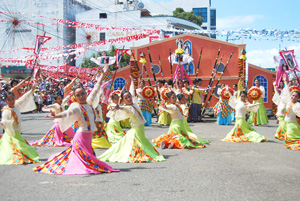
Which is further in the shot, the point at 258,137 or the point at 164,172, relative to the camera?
the point at 258,137

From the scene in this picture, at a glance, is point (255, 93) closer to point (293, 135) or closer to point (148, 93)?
point (148, 93)

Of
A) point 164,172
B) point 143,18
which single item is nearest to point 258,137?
point 164,172

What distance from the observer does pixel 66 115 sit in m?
5.83

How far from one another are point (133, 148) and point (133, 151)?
0.19ft

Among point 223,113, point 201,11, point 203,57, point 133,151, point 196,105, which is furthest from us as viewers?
point 201,11

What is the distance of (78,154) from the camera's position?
5.88m

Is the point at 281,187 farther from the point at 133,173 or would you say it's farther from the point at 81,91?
the point at 81,91

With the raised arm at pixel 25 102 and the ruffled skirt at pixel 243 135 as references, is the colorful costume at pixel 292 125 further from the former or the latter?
the raised arm at pixel 25 102

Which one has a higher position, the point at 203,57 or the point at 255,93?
the point at 203,57

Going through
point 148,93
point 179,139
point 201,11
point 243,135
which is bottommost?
point 243,135

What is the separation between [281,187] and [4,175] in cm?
418

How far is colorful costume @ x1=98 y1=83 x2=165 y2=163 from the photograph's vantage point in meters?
7.04

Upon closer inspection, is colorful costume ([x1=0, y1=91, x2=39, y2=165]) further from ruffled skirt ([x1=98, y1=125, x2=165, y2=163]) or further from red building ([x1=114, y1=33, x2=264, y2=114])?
red building ([x1=114, y1=33, x2=264, y2=114])

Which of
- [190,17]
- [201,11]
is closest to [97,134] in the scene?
[190,17]
